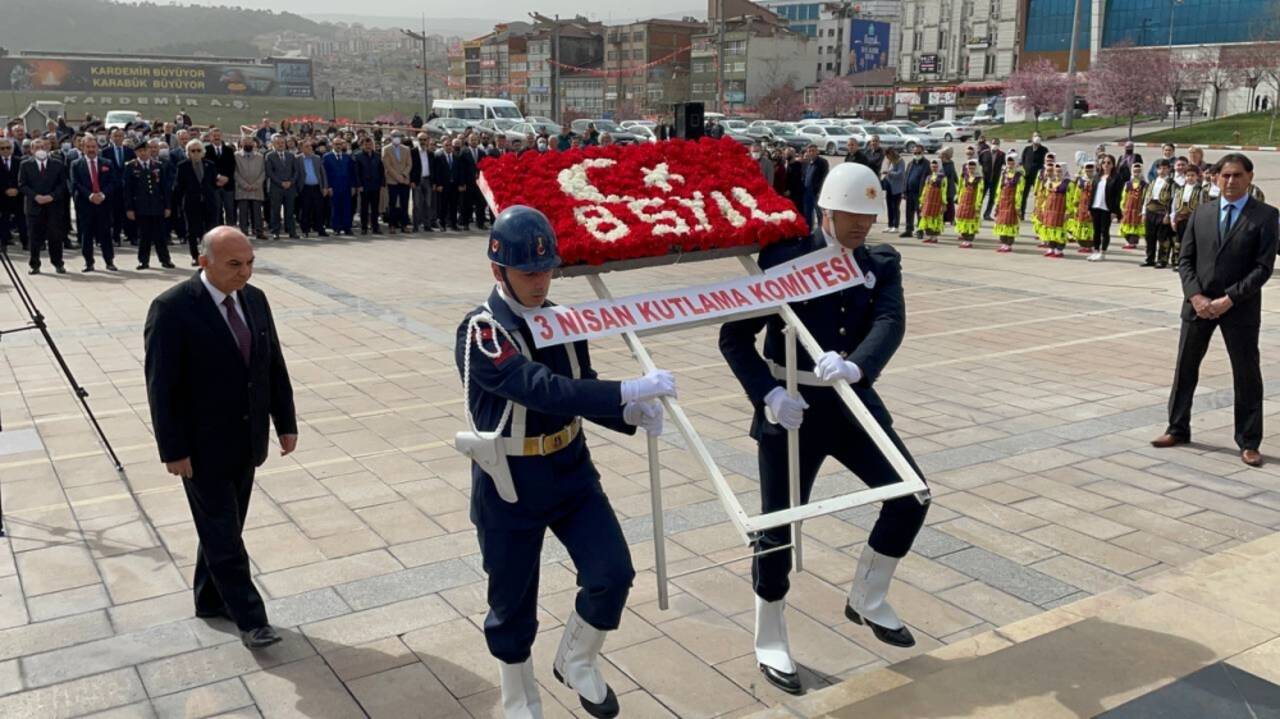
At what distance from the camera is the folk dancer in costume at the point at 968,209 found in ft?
63.2

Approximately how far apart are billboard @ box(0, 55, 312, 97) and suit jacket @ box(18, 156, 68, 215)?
287 feet

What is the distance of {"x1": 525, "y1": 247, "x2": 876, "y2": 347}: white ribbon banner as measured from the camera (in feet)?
11.7

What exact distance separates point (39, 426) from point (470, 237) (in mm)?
13891

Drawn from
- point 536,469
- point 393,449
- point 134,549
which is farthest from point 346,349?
point 536,469

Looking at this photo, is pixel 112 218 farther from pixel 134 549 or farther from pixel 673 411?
pixel 673 411

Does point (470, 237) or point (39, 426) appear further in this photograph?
point (470, 237)

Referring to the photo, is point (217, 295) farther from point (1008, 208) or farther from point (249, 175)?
point (1008, 208)

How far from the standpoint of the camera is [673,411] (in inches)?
136

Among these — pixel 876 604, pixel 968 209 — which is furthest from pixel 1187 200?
pixel 876 604

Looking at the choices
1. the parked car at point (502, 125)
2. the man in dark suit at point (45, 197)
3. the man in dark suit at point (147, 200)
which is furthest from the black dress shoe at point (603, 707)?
the parked car at point (502, 125)

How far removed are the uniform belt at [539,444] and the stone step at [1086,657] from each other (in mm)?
1282

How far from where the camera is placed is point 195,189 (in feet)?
55.3

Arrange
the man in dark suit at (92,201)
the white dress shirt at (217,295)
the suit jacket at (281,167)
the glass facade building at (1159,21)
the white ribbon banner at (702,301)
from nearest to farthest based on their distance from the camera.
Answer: the white ribbon banner at (702,301) < the white dress shirt at (217,295) < the man in dark suit at (92,201) < the suit jacket at (281,167) < the glass facade building at (1159,21)

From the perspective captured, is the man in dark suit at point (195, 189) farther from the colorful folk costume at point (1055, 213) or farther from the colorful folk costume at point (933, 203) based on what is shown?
the colorful folk costume at point (1055, 213)
